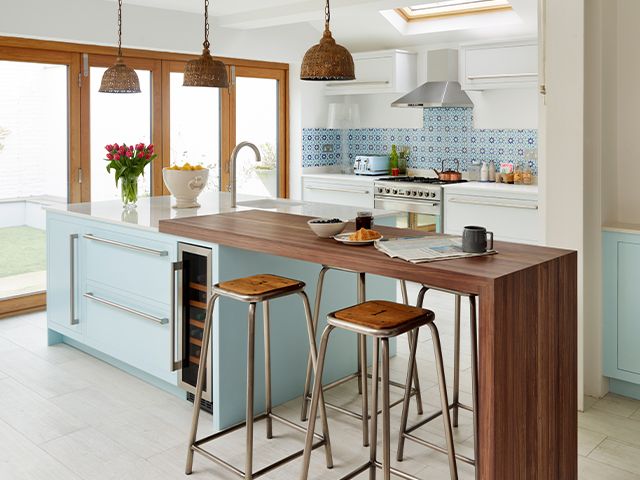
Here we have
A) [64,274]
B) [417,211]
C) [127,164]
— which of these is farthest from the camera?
[417,211]

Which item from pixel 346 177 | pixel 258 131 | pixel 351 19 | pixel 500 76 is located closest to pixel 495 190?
pixel 500 76

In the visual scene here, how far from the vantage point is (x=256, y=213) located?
155 inches

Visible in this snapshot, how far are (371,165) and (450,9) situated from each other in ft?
6.05

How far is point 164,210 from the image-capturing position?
4480mm

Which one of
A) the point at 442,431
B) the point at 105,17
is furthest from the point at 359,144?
the point at 442,431

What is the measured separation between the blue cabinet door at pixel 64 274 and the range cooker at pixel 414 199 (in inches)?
129

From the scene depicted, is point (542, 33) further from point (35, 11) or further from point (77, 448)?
point (35, 11)

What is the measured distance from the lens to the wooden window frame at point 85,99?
221 inches

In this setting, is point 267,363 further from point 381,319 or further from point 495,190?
point 495,190

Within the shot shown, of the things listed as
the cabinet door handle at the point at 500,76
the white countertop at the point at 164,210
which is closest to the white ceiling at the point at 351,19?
the cabinet door handle at the point at 500,76

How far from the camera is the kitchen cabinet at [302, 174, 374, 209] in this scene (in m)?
7.38

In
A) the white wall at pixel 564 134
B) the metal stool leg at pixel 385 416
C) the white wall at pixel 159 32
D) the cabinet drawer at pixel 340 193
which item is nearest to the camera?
the metal stool leg at pixel 385 416

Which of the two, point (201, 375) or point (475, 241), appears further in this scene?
point (201, 375)

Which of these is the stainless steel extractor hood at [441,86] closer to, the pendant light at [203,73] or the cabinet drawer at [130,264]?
the pendant light at [203,73]
